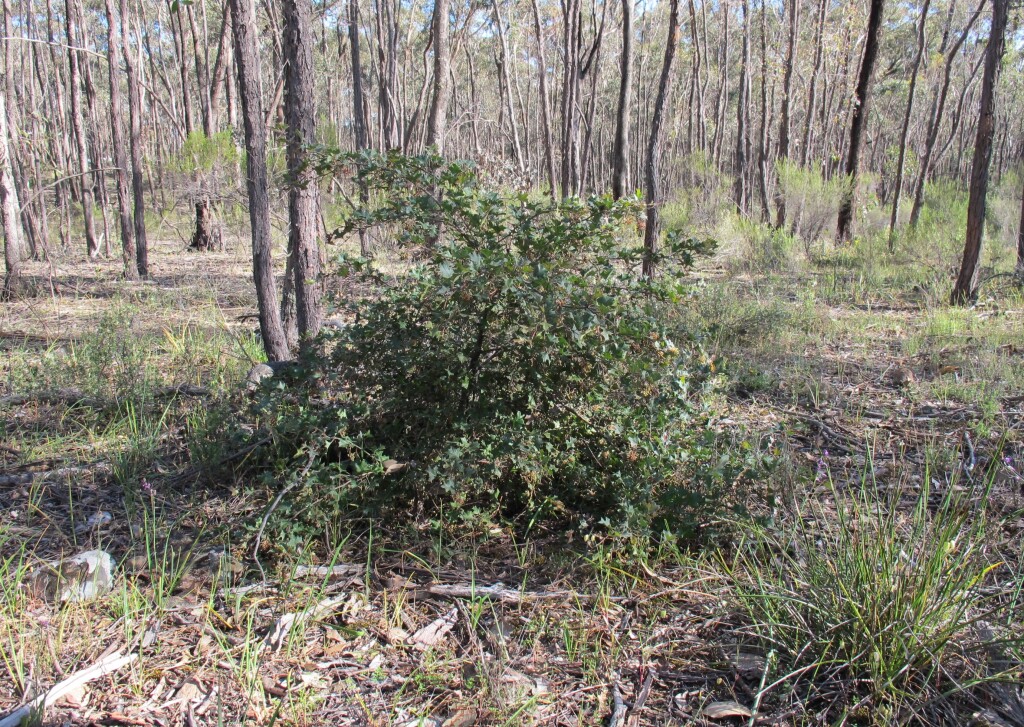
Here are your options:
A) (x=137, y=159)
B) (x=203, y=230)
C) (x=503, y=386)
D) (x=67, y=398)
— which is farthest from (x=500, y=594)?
(x=203, y=230)

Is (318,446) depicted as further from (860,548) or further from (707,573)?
(860,548)

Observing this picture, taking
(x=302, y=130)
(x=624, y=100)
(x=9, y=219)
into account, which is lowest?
(x=9, y=219)

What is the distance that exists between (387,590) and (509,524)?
0.56 m

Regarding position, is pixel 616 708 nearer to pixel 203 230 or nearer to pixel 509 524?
pixel 509 524

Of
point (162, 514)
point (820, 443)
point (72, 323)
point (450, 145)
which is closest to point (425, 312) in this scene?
point (162, 514)

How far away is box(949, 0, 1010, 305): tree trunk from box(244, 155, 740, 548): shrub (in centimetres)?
582

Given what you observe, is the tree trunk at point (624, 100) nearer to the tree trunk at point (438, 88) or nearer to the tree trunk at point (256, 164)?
the tree trunk at point (438, 88)

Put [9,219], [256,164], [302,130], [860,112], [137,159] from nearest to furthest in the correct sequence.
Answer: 1. [302,130]
2. [256,164]
3. [9,219]
4. [137,159]
5. [860,112]

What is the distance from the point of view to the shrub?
2.59 metres

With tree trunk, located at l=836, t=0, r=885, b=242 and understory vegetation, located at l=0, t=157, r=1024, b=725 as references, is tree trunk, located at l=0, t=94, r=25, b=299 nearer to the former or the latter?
understory vegetation, located at l=0, t=157, r=1024, b=725

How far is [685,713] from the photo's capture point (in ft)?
6.49

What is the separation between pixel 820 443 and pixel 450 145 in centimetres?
2565

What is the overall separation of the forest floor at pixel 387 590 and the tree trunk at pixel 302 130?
29.9 inches

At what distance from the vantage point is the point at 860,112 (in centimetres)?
1123
